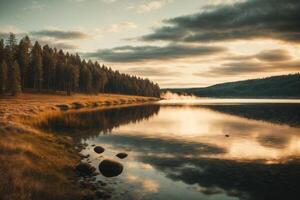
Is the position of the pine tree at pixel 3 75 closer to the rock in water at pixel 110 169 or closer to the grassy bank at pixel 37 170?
the grassy bank at pixel 37 170

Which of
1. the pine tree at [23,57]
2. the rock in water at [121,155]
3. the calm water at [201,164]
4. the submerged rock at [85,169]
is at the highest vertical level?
the pine tree at [23,57]

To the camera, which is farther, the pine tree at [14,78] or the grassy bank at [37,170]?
the pine tree at [14,78]

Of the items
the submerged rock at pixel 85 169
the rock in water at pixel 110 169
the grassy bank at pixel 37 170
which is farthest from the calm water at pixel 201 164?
the grassy bank at pixel 37 170

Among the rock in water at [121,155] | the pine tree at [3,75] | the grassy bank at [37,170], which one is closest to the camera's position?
the grassy bank at [37,170]

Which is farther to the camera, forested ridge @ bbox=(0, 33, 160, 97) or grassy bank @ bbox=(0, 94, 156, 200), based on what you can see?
forested ridge @ bbox=(0, 33, 160, 97)

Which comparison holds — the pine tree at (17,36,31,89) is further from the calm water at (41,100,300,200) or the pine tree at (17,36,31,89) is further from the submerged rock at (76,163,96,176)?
the submerged rock at (76,163,96,176)

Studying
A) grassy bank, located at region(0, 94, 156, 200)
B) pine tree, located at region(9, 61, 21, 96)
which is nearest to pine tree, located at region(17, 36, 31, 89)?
pine tree, located at region(9, 61, 21, 96)

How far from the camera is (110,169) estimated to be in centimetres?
2233

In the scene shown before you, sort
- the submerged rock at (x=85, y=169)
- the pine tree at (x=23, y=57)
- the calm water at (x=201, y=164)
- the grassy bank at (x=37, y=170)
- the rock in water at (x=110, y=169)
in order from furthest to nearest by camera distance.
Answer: the pine tree at (x=23, y=57)
the rock in water at (x=110, y=169)
the submerged rock at (x=85, y=169)
the calm water at (x=201, y=164)
the grassy bank at (x=37, y=170)

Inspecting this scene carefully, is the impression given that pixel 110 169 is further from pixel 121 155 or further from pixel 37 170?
pixel 121 155

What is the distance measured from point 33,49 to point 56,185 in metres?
105

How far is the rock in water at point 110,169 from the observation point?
21.9m

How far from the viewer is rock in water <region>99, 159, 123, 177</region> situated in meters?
21.9

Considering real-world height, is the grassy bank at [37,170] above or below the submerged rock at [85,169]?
above
